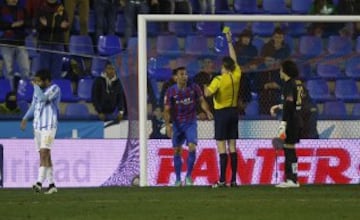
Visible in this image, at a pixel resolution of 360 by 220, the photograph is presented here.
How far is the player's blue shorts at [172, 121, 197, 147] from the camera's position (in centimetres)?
A: 1839

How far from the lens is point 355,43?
1920 centimetres

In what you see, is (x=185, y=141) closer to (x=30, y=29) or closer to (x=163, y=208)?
(x=30, y=29)

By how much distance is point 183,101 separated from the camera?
60.5 ft

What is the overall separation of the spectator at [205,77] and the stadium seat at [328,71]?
1.86 meters

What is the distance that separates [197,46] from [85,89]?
2.28 metres

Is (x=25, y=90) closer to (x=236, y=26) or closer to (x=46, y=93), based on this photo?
(x=46, y=93)

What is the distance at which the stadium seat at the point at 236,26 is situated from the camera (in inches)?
754

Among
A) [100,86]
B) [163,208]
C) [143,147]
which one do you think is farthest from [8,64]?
[163,208]

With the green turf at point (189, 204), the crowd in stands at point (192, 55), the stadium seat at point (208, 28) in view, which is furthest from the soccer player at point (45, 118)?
the stadium seat at point (208, 28)

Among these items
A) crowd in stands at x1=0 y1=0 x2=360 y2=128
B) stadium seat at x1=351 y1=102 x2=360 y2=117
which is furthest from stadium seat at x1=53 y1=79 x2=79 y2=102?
stadium seat at x1=351 y1=102 x2=360 y2=117

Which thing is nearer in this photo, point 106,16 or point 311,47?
point 311,47

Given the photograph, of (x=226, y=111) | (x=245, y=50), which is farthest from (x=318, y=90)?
(x=226, y=111)

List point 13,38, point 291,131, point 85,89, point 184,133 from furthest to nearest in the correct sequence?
1. point 13,38
2. point 85,89
3. point 184,133
4. point 291,131

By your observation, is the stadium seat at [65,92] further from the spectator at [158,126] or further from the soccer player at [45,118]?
the soccer player at [45,118]
